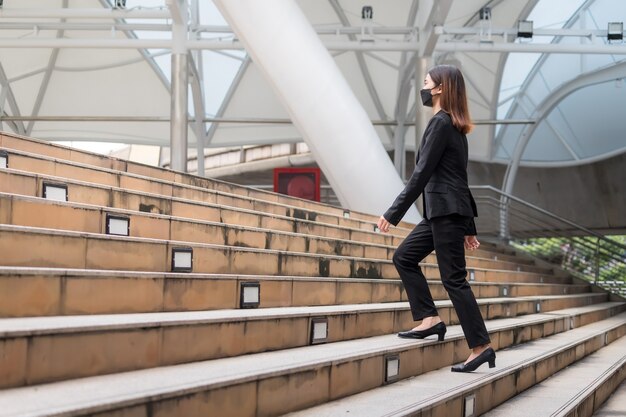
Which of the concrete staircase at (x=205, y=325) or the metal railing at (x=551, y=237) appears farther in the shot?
the metal railing at (x=551, y=237)

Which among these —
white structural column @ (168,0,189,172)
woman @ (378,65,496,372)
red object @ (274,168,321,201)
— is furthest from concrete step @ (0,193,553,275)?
red object @ (274,168,321,201)

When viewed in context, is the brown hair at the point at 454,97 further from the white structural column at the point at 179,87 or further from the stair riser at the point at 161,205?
the white structural column at the point at 179,87

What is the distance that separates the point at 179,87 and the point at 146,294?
1619 centimetres

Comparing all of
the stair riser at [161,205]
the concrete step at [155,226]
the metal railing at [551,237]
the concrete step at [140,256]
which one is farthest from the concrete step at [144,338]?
the metal railing at [551,237]

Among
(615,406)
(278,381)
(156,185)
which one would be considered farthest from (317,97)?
(278,381)

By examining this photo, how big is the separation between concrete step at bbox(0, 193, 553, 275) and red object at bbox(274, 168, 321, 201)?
43.5 ft

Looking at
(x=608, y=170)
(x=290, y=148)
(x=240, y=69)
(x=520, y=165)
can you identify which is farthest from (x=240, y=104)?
(x=608, y=170)

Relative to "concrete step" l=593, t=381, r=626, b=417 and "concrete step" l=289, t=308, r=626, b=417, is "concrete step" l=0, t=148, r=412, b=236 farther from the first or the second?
"concrete step" l=593, t=381, r=626, b=417

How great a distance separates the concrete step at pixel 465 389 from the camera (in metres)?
3.88

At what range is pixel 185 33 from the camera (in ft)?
62.9

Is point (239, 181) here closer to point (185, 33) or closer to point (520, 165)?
point (520, 165)

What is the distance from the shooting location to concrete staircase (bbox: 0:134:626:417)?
3.07 metres

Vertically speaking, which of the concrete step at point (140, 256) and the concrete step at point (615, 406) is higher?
the concrete step at point (140, 256)

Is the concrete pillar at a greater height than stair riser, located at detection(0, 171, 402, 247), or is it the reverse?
the concrete pillar
